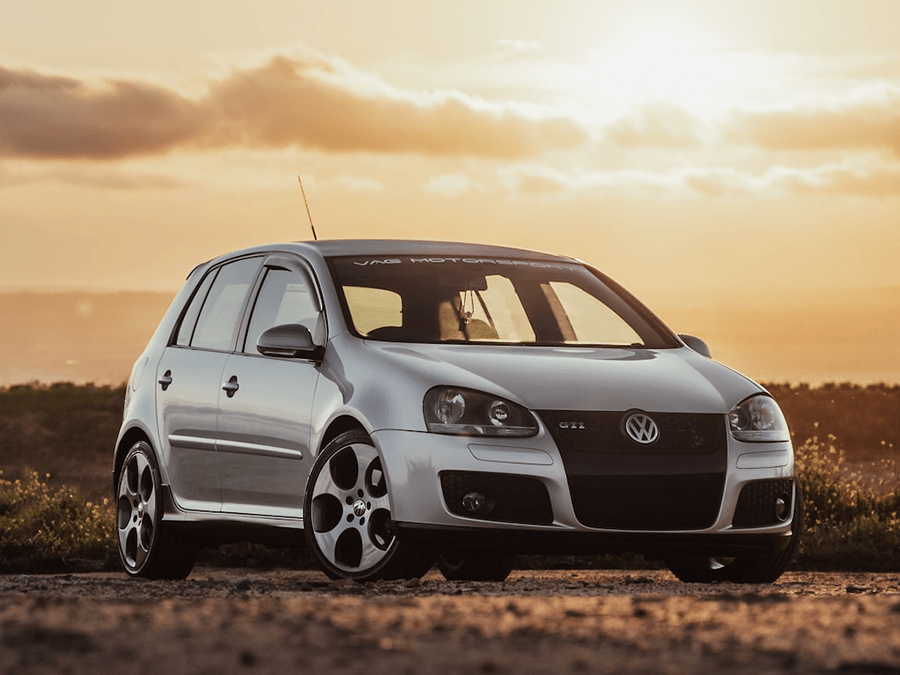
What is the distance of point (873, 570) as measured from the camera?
41.1ft

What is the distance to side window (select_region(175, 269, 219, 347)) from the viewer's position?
9.84m

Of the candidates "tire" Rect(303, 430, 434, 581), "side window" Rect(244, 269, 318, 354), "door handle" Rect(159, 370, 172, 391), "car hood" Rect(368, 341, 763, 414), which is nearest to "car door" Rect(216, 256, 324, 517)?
"side window" Rect(244, 269, 318, 354)

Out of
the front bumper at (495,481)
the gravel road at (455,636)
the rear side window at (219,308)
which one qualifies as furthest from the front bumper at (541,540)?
the rear side window at (219,308)

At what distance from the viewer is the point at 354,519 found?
25.4 feet

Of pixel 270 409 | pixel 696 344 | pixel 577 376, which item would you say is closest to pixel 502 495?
pixel 577 376

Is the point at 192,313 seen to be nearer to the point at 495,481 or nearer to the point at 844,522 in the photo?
the point at 495,481

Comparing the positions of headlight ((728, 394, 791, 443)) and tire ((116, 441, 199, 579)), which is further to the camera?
tire ((116, 441, 199, 579))

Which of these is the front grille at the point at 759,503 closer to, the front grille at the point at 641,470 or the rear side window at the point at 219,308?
the front grille at the point at 641,470

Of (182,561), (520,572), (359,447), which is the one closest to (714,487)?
(359,447)

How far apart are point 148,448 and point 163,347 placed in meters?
0.67

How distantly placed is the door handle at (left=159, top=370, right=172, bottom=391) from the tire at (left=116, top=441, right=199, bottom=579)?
Result: 394 mm

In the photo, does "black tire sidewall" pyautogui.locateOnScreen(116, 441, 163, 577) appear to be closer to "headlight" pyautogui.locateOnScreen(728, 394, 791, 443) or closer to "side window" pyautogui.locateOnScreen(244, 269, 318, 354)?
→ "side window" pyautogui.locateOnScreen(244, 269, 318, 354)

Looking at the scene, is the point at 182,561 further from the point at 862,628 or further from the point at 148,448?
the point at 862,628

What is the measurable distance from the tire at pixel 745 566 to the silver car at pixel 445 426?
14 mm
